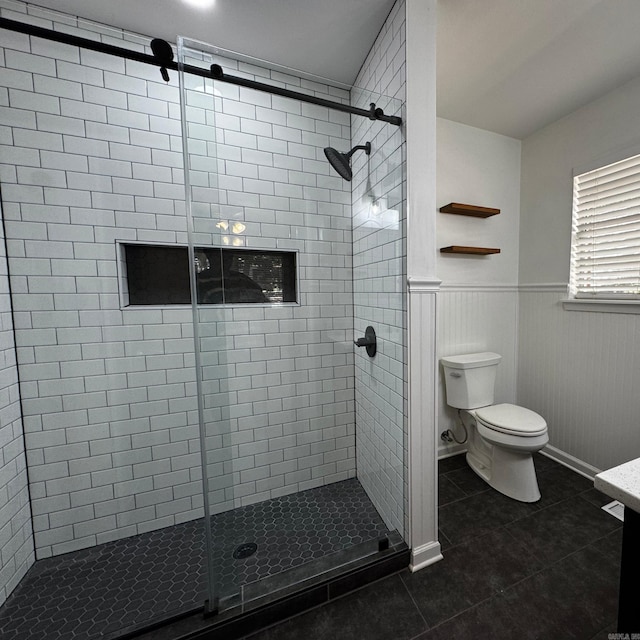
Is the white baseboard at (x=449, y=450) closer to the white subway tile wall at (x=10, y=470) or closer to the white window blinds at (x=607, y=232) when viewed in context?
the white window blinds at (x=607, y=232)

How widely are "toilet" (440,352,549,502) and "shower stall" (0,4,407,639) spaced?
2.49ft

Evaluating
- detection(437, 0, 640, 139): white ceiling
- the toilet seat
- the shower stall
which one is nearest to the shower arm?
the shower stall

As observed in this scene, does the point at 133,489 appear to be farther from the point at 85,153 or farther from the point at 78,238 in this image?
the point at 85,153

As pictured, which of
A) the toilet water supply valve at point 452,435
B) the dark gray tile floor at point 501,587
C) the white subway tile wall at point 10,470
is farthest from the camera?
the toilet water supply valve at point 452,435

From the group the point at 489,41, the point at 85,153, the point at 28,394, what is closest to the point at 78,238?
the point at 85,153

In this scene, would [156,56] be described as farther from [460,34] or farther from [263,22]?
[460,34]

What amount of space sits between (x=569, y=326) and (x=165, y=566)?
2.85 metres

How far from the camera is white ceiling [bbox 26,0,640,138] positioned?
1.26m

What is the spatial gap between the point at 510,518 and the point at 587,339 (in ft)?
4.18

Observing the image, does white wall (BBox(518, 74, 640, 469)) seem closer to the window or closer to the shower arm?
the shower arm

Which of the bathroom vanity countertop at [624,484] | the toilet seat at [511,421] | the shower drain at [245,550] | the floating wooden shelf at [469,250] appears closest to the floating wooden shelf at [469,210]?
the floating wooden shelf at [469,250]

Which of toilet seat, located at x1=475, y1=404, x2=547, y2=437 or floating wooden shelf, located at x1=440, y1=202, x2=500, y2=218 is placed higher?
floating wooden shelf, located at x1=440, y1=202, x2=500, y2=218

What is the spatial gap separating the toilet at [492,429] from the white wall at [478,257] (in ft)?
0.42

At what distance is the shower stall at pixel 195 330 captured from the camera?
124 cm
